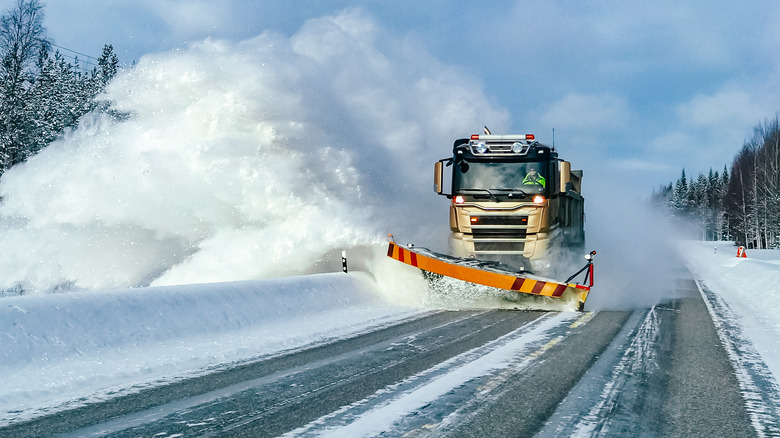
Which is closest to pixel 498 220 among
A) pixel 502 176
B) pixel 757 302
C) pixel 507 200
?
pixel 507 200

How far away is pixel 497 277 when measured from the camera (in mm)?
10445

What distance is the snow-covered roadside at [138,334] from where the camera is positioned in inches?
201

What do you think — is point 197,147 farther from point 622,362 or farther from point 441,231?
point 622,362

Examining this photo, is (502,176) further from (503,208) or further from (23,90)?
(23,90)

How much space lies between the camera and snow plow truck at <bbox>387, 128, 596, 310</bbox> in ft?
38.0

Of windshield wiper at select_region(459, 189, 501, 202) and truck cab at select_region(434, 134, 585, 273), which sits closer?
truck cab at select_region(434, 134, 585, 273)

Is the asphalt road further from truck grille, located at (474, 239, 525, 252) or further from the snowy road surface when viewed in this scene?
truck grille, located at (474, 239, 525, 252)

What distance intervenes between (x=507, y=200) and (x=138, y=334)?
7.35 meters

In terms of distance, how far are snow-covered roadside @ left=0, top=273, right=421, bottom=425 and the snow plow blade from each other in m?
1.46

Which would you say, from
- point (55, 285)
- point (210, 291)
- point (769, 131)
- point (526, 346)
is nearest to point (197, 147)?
point (55, 285)

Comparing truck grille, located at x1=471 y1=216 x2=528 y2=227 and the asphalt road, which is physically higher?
truck grille, located at x1=471 y1=216 x2=528 y2=227

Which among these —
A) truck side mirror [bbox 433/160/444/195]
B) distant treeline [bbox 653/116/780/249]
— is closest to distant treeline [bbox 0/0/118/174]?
truck side mirror [bbox 433/160/444/195]

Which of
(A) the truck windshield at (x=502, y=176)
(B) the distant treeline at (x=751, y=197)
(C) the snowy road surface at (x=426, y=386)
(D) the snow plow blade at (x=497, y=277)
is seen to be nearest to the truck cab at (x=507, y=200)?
(A) the truck windshield at (x=502, y=176)

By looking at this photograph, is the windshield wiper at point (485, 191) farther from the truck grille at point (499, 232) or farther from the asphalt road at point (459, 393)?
the asphalt road at point (459, 393)
